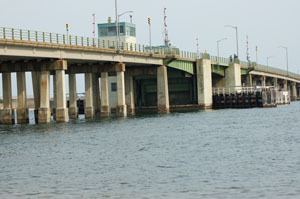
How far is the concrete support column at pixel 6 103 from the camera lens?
91250mm

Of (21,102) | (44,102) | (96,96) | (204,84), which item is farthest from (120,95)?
(204,84)

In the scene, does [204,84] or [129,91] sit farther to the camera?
[204,84]

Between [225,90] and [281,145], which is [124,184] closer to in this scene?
[281,145]

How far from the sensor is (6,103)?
91938mm

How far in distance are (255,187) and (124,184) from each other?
5607 mm

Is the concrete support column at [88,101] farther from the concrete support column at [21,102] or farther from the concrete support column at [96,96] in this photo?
the concrete support column at [21,102]

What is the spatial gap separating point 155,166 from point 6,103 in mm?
57552

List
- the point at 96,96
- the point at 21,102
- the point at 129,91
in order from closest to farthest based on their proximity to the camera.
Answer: the point at 21,102 < the point at 96,96 < the point at 129,91

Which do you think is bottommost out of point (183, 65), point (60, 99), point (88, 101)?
point (88, 101)

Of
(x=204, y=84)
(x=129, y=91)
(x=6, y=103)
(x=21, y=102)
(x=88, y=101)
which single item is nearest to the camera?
(x=6, y=103)

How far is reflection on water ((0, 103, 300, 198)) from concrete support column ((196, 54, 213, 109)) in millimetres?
72361

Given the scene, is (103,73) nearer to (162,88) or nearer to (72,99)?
(72,99)

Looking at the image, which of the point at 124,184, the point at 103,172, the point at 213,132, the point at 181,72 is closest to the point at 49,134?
the point at 213,132

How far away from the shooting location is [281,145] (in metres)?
46.8
